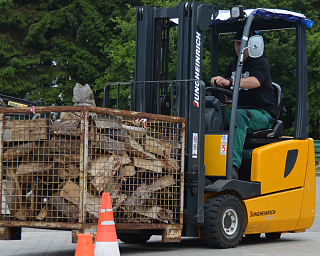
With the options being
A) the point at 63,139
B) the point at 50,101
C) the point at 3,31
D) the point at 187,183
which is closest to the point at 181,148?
the point at 187,183

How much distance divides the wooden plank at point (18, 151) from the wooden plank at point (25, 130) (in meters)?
0.07

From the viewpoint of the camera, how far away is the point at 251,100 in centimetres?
798

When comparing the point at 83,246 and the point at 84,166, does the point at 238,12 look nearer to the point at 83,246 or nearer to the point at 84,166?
the point at 84,166

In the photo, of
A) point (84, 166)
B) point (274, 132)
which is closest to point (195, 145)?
Result: point (274, 132)

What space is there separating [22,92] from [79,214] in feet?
87.8

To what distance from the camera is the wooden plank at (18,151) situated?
6.12 metres

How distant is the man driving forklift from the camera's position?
745 cm

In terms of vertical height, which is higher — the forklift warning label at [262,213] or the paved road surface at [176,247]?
the forklift warning label at [262,213]

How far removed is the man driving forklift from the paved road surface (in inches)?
41.5

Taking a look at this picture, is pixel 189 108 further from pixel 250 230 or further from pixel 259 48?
pixel 250 230

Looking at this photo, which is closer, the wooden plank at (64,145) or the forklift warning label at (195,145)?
the wooden plank at (64,145)

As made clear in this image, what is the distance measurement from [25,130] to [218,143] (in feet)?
8.10

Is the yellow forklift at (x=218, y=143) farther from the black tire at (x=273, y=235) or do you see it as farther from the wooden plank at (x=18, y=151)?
the wooden plank at (x=18, y=151)

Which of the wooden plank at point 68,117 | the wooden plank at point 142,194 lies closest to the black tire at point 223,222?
the wooden plank at point 142,194
